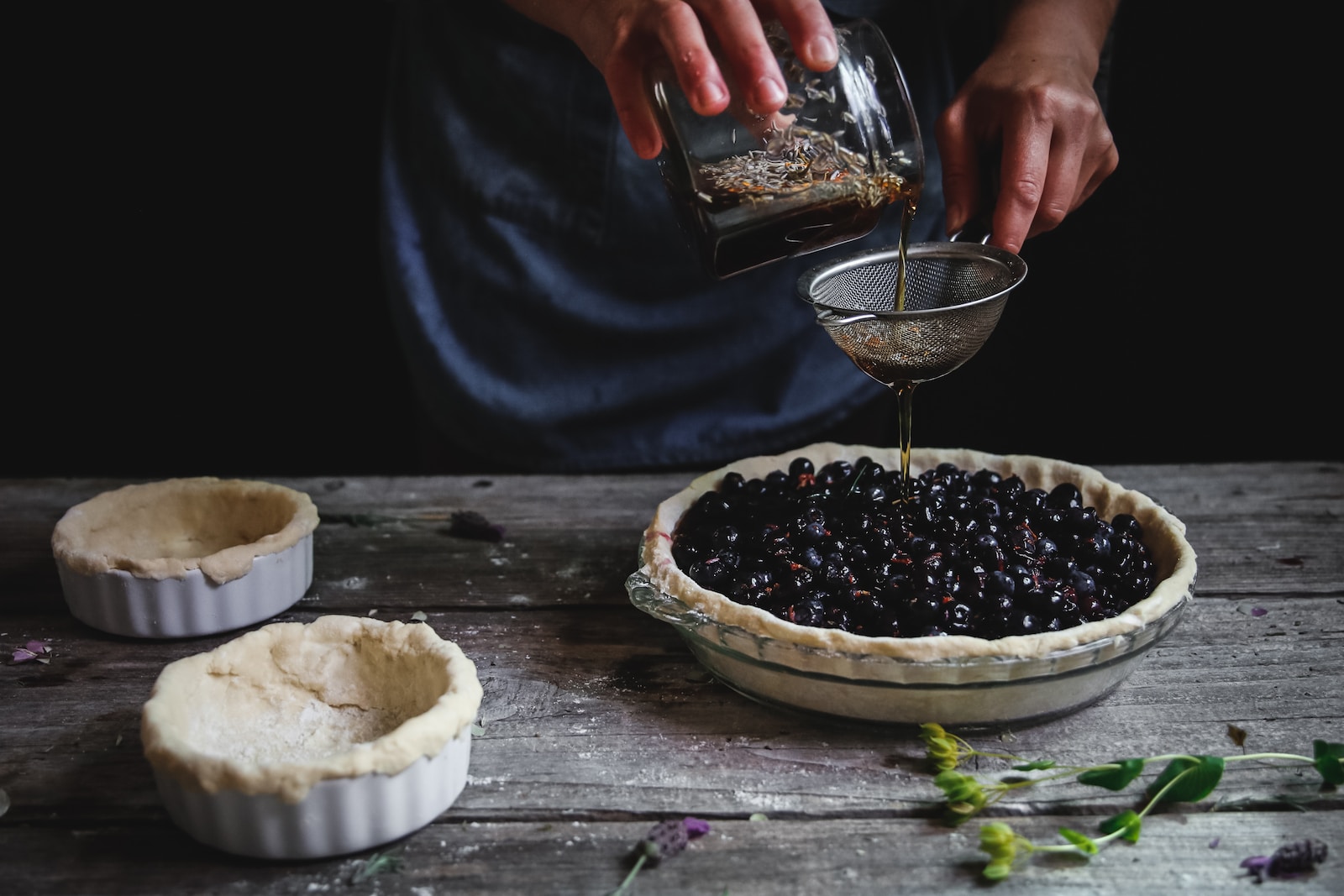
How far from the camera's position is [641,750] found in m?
1.43

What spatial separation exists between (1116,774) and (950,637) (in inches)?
9.6

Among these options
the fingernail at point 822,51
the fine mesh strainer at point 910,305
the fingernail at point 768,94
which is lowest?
the fine mesh strainer at point 910,305

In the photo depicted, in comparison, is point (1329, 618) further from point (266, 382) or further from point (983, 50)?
point (266, 382)

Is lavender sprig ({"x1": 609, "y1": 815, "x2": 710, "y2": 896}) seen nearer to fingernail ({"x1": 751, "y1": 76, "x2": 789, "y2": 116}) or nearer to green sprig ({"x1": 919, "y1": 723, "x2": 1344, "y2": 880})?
green sprig ({"x1": 919, "y1": 723, "x2": 1344, "y2": 880})

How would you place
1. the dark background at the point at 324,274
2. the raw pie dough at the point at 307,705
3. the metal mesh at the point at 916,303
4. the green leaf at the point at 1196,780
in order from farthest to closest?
the dark background at the point at 324,274 → the metal mesh at the point at 916,303 → the green leaf at the point at 1196,780 → the raw pie dough at the point at 307,705

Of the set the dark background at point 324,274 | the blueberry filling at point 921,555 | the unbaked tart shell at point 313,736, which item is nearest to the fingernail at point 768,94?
the blueberry filling at point 921,555

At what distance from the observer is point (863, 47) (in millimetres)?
1540

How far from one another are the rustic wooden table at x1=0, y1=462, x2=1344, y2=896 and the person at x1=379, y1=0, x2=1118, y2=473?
23.3 inches

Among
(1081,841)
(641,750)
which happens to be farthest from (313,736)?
(1081,841)

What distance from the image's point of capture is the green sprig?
3.91ft

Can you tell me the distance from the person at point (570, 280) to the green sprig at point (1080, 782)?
4.26 feet

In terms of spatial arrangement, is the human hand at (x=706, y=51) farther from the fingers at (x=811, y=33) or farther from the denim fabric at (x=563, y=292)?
the denim fabric at (x=563, y=292)

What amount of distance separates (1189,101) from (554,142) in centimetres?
184

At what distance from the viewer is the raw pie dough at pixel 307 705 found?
3.85 feet
